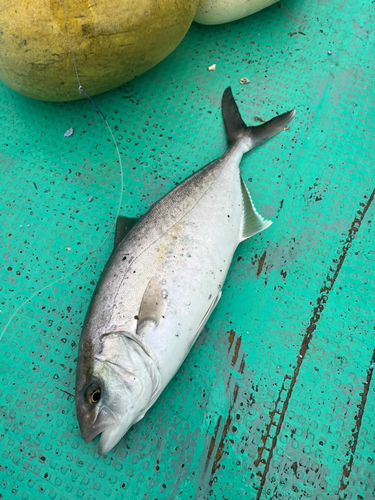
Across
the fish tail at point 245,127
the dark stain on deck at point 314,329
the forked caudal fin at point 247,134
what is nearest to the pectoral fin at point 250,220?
the forked caudal fin at point 247,134

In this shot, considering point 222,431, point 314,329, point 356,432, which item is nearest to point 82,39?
point 314,329

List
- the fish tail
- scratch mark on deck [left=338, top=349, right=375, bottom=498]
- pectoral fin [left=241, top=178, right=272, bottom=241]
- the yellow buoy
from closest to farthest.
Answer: the yellow buoy → scratch mark on deck [left=338, top=349, right=375, bottom=498] → pectoral fin [left=241, top=178, right=272, bottom=241] → the fish tail

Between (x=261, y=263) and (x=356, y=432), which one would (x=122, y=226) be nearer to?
(x=261, y=263)

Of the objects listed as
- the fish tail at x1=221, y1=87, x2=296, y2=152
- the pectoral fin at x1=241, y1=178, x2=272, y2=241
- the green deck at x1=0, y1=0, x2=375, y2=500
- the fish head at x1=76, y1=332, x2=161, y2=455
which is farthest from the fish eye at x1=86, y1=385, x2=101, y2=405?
the fish tail at x1=221, y1=87, x2=296, y2=152

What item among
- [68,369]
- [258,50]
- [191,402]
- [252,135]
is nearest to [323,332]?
[191,402]

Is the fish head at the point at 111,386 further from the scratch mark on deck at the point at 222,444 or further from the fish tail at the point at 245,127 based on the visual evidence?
the fish tail at the point at 245,127

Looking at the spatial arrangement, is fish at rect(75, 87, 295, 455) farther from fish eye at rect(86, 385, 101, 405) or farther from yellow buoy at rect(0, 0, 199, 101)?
yellow buoy at rect(0, 0, 199, 101)
